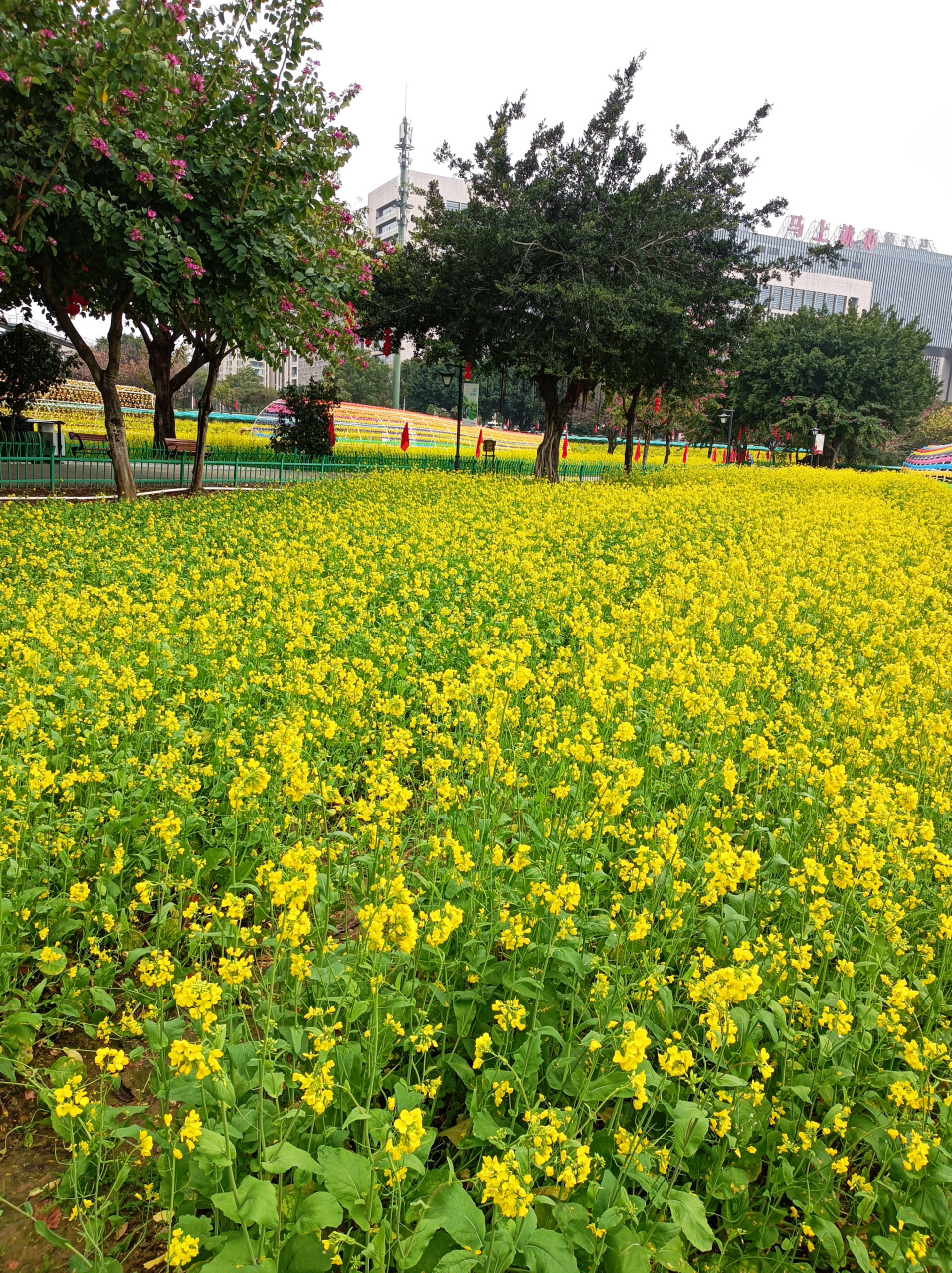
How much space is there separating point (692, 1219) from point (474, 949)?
43.6 inches

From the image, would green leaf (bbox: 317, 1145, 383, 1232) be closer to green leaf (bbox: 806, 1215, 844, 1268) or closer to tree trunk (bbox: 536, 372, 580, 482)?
green leaf (bbox: 806, 1215, 844, 1268)

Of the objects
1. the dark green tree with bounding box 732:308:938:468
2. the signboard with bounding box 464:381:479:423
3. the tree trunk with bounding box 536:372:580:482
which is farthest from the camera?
the dark green tree with bounding box 732:308:938:468

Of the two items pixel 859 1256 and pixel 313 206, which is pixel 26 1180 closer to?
pixel 859 1256

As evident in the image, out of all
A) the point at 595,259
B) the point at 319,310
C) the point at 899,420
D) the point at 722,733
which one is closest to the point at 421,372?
the point at 899,420

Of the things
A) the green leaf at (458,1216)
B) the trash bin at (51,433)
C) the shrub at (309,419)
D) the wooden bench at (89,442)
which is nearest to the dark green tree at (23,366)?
the trash bin at (51,433)

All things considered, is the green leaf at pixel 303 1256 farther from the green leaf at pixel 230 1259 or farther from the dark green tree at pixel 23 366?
the dark green tree at pixel 23 366

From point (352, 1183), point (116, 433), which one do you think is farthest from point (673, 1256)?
point (116, 433)

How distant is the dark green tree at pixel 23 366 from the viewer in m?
21.8

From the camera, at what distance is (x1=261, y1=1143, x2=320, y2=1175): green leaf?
1884mm

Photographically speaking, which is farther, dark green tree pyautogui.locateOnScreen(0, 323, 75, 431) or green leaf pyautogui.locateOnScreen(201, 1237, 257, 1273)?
dark green tree pyautogui.locateOnScreen(0, 323, 75, 431)

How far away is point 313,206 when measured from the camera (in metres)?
10.8

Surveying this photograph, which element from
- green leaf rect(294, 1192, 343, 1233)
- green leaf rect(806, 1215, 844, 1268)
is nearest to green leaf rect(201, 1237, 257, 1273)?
green leaf rect(294, 1192, 343, 1233)

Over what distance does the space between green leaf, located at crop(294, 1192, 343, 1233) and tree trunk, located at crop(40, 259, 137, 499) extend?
1218 centimetres

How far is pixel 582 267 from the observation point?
19.8 metres
